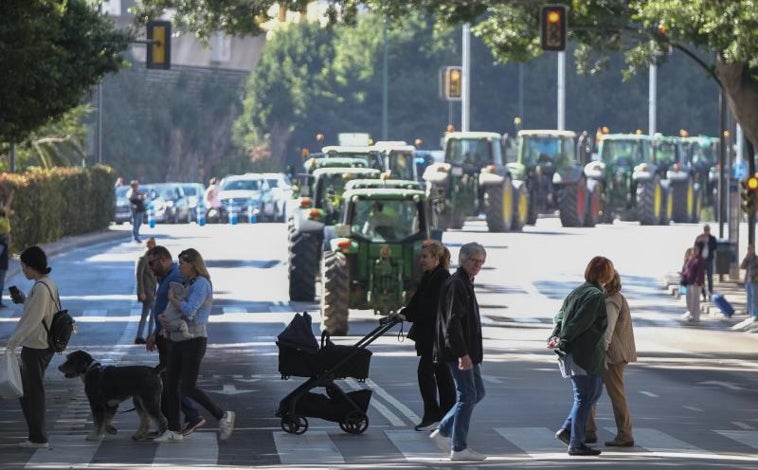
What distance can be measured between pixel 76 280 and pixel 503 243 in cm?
1433

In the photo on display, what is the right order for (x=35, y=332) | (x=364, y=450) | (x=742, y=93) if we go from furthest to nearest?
(x=742, y=93), (x=364, y=450), (x=35, y=332)

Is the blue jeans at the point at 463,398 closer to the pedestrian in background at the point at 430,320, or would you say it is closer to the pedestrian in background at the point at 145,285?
the pedestrian in background at the point at 430,320

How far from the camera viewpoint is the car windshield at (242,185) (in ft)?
242

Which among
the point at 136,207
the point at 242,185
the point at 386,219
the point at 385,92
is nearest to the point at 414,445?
the point at 386,219

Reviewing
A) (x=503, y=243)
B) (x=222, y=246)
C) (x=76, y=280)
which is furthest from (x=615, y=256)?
(x=76, y=280)

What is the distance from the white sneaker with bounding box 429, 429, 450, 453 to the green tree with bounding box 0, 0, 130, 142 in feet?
40.3

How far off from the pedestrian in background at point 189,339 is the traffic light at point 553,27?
2243 cm

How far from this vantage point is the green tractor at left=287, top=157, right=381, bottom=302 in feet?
122

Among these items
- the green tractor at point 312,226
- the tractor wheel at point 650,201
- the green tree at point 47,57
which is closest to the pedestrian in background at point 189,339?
the green tree at point 47,57

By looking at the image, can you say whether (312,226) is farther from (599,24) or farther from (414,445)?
(414,445)

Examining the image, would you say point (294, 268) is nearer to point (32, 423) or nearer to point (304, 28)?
point (32, 423)

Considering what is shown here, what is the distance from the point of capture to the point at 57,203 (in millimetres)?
58750

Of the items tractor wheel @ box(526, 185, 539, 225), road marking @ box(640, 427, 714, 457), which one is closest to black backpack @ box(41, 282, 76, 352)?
road marking @ box(640, 427, 714, 457)

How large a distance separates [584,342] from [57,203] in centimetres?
4298
